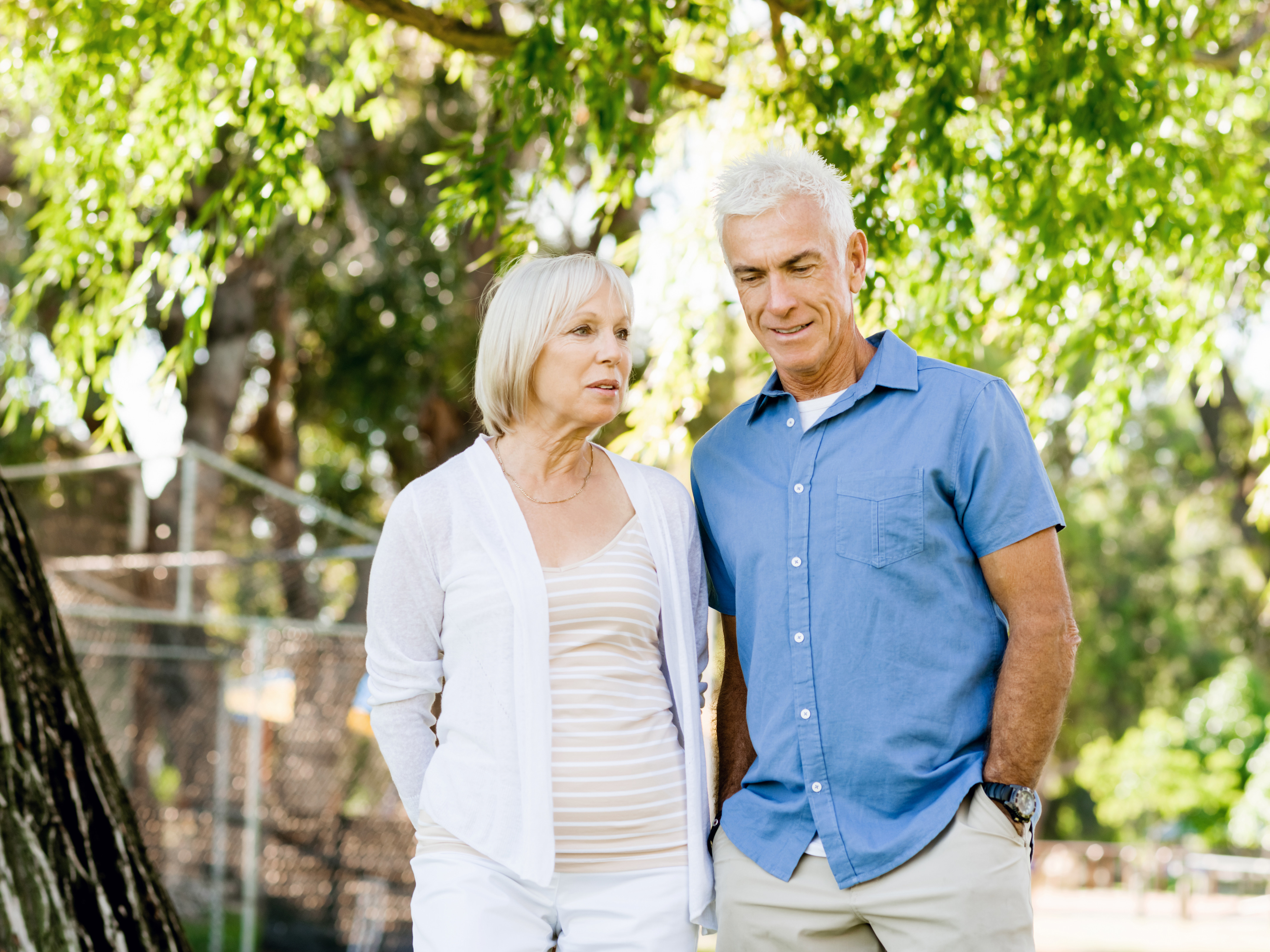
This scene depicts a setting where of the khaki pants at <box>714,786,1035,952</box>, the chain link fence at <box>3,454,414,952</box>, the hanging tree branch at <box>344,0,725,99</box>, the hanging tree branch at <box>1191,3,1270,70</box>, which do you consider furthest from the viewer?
the chain link fence at <box>3,454,414,952</box>

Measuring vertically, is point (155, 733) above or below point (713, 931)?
below

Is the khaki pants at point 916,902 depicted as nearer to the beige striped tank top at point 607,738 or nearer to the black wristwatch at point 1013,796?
the black wristwatch at point 1013,796

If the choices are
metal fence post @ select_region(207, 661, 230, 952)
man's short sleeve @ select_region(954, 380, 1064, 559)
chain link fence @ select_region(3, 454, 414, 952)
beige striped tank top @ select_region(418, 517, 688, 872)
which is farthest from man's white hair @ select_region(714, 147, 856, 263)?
metal fence post @ select_region(207, 661, 230, 952)

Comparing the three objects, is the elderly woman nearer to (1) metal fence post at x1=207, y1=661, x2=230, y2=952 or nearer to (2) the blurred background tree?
(2) the blurred background tree

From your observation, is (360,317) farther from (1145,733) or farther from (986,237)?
(1145,733)

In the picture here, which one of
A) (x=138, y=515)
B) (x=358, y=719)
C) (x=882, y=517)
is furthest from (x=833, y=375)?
(x=138, y=515)

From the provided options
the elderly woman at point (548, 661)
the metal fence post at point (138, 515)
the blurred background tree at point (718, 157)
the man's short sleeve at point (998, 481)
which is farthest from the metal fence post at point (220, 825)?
the man's short sleeve at point (998, 481)

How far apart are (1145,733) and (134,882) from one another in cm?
2398

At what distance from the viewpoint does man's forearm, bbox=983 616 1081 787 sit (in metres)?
2.05

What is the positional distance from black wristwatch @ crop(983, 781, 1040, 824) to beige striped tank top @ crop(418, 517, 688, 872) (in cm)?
51

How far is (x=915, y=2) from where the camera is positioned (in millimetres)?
3967

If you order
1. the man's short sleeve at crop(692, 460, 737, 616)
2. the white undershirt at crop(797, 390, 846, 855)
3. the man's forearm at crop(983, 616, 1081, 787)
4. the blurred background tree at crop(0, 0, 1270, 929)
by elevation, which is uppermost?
the blurred background tree at crop(0, 0, 1270, 929)

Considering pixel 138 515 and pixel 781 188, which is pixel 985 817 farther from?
pixel 138 515

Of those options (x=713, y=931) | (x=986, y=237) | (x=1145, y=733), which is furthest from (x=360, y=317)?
(x=1145, y=733)
